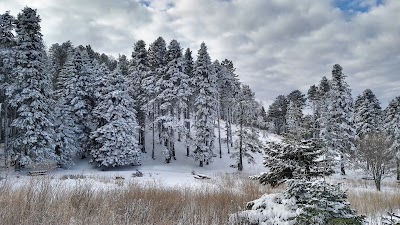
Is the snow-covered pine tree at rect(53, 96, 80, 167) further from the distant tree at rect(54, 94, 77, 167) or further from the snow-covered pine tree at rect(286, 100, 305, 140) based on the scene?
the snow-covered pine tree at rect(286, 100, 305, 140)

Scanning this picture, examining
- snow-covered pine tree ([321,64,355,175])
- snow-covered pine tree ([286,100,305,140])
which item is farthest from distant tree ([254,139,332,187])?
snow-covered pine tree ([321,64,355,175])

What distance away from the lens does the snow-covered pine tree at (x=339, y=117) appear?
35.9 m

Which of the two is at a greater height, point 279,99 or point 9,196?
point 279,99

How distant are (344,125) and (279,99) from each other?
42241mm

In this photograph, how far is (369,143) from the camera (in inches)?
→ 953

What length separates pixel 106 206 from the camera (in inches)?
244

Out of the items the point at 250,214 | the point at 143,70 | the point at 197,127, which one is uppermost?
the point at 143,70

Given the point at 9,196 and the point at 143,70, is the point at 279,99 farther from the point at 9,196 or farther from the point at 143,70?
the point at 9,196

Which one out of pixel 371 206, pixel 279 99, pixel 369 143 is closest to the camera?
pixel 371 206

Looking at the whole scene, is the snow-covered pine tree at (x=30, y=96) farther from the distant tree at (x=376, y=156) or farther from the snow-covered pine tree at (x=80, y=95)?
the distant tree at (x=376, y=156)

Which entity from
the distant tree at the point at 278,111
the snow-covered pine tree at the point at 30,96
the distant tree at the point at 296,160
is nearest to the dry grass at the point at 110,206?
the distant tree at the point at 296,160

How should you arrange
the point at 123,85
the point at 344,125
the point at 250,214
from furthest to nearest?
the point at 344,125, the point at 123,85, the point at 250,214

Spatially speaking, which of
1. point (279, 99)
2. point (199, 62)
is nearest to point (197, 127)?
point (199, 62)

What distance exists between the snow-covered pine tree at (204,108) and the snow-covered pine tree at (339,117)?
535 inches
